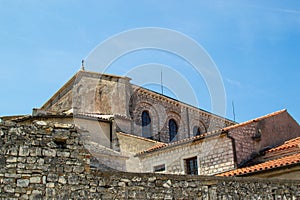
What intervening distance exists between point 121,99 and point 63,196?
72.4 feet

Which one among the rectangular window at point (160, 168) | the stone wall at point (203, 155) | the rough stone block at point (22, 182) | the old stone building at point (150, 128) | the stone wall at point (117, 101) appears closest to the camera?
the rough stone block at point (22, 182)

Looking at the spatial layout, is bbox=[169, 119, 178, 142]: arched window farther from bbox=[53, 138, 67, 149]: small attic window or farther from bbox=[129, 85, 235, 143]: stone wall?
bbox=[53, 138, 67, 149]: small attic window

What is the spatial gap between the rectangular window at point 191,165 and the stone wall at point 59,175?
10023 mm

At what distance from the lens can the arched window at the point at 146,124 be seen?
31.2 m

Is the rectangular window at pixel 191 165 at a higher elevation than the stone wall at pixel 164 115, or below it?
below

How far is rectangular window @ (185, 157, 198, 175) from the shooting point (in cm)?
1998

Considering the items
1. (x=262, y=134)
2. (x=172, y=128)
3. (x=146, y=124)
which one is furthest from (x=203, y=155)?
(x=172, y=128)

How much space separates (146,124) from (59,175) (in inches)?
909

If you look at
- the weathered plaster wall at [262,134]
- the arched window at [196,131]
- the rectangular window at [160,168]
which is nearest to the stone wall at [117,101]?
the arched window at [196,131]

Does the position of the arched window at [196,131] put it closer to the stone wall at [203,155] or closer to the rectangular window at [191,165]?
the stone wall at [203,155]

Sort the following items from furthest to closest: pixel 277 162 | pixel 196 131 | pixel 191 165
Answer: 1. pixel 196 131
2. pixel 191 165
3. pixel 277 162

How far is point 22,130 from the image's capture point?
8711mm

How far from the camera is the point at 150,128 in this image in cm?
3167

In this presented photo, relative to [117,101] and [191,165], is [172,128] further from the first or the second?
[191,165]
